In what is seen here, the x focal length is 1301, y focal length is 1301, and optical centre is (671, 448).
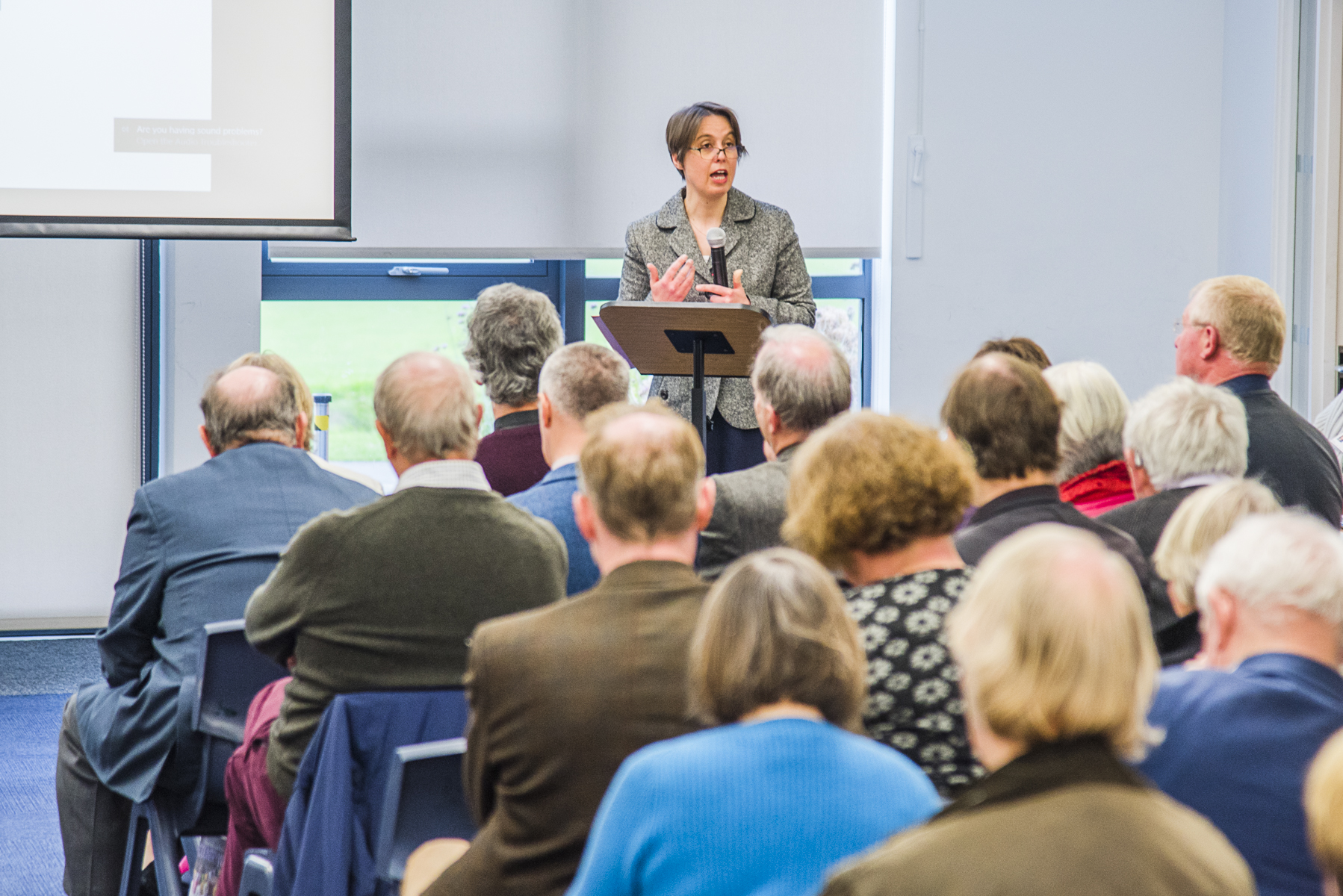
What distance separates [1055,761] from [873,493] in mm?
731

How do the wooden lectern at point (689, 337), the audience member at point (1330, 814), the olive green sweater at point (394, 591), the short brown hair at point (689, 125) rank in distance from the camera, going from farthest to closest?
the short brown hair at point (689, 125)
the wooden lectern at point (689, 337)
the olive green sweater at point (394, 591)
the audience member at point (1330, 814)

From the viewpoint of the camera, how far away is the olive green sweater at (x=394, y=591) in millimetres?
2033

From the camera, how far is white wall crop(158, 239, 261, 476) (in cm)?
516

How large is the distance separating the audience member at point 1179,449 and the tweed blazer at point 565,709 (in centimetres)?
113

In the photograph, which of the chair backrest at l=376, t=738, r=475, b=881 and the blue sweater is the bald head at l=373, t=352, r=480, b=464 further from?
the blue sweater

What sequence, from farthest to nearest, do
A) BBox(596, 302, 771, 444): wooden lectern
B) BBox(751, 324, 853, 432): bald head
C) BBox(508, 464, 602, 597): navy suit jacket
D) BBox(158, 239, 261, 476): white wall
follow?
BBox(158, 239, 261, 476): white wall < BBox(596, 302, 771, 444): wooden lectern < BBox(751, 324, 853, 432): bald head < BBox(508, 464, 602, 597): navy suit jacket

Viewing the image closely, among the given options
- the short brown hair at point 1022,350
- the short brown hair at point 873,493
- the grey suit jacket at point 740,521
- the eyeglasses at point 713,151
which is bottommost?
the grey suit jacket at point 740,521

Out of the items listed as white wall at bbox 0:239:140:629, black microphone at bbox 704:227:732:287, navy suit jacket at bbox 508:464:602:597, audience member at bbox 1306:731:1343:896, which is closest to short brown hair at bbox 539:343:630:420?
navy suit jacket at bbox 508:464:602:597

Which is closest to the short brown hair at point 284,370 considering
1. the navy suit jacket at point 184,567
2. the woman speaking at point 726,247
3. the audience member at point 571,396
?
the navy suit jacket at point 184,567

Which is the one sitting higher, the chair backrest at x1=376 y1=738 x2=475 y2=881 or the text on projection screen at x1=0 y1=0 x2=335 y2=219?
the text on projection screen at x1=0 y1=0 x2=335 y2=219

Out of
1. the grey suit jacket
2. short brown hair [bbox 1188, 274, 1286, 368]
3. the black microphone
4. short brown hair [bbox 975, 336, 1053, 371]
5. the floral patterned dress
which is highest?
the black microphone

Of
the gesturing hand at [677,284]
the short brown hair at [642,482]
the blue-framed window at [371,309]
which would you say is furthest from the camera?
the blue-framed window at [371,309]

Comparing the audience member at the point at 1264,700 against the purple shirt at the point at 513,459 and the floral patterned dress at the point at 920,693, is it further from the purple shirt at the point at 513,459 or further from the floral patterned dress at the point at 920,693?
the purple shirt at the point at 513,459

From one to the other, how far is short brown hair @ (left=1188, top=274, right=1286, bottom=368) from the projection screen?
9.86 feet
